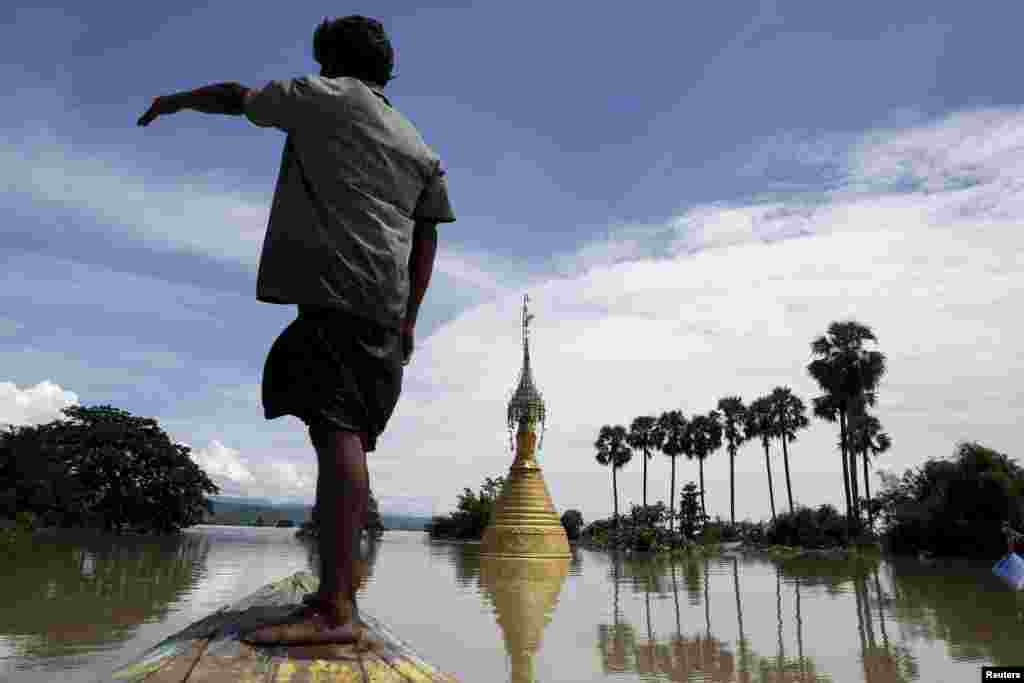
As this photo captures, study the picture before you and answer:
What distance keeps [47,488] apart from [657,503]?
3309 centimetres

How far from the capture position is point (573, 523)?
56531 mm

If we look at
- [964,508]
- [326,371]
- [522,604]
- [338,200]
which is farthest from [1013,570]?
[964,508]

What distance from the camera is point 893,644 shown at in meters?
7.49

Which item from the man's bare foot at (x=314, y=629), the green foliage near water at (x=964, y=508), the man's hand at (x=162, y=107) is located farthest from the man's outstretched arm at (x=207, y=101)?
the green foliage near water at (x=964, y=508)

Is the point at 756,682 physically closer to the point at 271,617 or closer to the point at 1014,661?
the point at 1014,661

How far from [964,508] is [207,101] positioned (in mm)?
31636

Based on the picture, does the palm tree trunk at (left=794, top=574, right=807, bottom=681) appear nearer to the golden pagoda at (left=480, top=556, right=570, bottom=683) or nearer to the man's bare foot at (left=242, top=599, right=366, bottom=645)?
the golden pagoda at (left=480, top=556, right=570, bottom=683)

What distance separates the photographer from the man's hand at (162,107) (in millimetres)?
1803

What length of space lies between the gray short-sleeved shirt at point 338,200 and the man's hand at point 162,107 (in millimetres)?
235

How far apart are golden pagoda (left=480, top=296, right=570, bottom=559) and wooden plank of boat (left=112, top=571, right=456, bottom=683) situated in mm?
23698

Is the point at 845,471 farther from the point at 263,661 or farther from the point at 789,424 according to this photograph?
the point at 263,661

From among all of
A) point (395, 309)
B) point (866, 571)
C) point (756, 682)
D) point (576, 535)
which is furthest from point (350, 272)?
point (576, 535)

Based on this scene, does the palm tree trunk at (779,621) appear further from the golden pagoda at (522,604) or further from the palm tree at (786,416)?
the palm tree at (786,416)

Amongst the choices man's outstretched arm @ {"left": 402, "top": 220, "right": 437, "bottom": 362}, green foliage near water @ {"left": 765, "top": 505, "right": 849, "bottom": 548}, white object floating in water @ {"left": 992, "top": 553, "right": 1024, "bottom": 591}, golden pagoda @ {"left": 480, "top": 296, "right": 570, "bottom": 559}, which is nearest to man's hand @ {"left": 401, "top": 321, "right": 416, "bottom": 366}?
man's outstretched arm @ {"left": 402, "top": 220, "right": 437, "bottom": 362}
